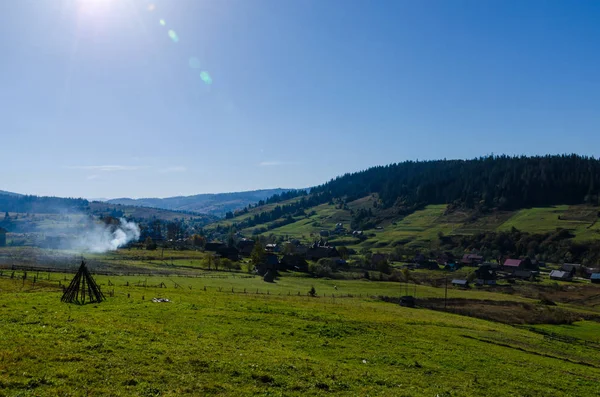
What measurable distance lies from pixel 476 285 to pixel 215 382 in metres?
119

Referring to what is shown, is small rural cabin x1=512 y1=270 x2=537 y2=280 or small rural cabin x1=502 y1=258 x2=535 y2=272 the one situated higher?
small rural cabin x1=502 y1=258 x2=535 y2=272

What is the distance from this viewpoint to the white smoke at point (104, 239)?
152375 millimetres

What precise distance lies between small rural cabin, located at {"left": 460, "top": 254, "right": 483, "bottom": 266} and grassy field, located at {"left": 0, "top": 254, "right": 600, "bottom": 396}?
411ft

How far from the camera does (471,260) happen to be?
545 ft

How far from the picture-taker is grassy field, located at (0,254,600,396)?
56.5 ft

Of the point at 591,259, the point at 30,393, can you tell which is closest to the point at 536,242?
the point at 591,259

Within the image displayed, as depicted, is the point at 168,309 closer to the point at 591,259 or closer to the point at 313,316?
the point at 313,316

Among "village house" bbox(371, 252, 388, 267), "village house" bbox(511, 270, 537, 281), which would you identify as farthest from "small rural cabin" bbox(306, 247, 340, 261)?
"village house" bbox(511, 270, 537, 281)

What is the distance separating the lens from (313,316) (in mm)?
40438

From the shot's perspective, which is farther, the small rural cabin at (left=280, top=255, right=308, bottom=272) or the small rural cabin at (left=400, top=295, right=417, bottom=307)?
the small rural cabin at (left=280, top=255, right=308, bottom=272)

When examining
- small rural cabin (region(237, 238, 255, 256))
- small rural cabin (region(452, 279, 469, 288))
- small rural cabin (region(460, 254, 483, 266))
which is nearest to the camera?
small rural cabin (region(452, 279, 469, 288))

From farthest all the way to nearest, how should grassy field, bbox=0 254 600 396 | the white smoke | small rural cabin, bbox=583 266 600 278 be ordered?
1. the white smoke
2. small rural cabin, bbox=583 266 600 278
3. grassy field, bbox=0 254 600 396

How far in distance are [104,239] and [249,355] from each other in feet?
557

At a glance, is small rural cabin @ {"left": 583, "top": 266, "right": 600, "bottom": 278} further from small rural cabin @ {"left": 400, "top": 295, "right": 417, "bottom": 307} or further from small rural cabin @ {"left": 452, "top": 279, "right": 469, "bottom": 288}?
small rural cabin @ {"left": 400, "top": 295, "right": 417, "bottom": 307}
